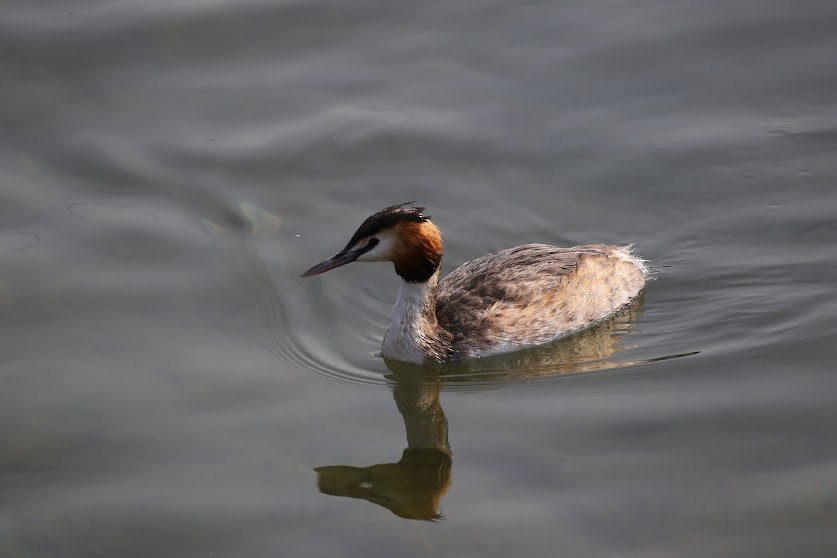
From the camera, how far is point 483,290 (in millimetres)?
9023

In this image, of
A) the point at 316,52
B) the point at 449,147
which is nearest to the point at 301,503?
the point at 449,147

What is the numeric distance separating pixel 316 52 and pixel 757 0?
432 centimetres

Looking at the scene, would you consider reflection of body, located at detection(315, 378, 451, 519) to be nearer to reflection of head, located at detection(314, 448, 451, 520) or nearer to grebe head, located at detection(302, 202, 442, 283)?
reflection of head, located at detection(314, 448, 451, 520)

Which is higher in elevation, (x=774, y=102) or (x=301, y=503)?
(x=774, y=102)

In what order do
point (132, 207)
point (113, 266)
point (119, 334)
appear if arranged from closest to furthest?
1. point (119, 334)
2. point (113, 266)
3. point (132, 207)

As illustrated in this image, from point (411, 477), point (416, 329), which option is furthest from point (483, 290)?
point (411, 477)

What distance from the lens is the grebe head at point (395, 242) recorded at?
27.4 feet

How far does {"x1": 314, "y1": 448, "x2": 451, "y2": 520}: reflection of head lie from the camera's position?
707 centimetres

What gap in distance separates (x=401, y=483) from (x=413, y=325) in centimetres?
165

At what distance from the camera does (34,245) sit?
9.62 metres

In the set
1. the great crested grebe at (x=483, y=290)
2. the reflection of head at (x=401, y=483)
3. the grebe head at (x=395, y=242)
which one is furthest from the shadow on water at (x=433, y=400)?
the grebe head at (x=395, y=242)

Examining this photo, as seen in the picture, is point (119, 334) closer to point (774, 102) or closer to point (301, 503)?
point (301, 503)

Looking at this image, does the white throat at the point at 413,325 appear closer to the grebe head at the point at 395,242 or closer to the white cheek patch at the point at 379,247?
the grebe head at the point at 395,242

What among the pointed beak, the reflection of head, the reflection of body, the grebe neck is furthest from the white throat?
the reflection of head
